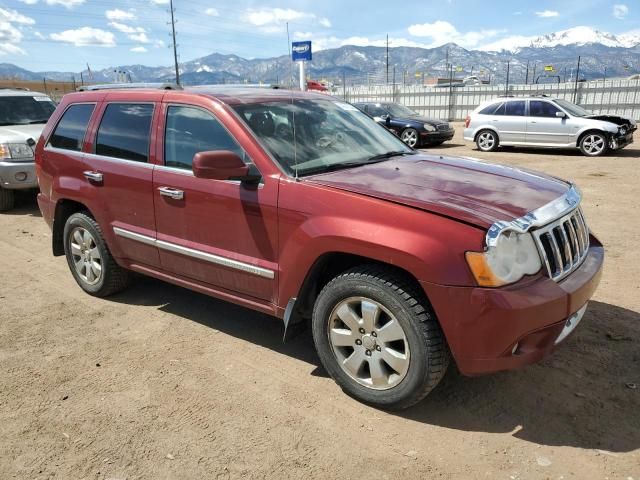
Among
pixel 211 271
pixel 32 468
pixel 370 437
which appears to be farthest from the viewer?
pixel 211 271

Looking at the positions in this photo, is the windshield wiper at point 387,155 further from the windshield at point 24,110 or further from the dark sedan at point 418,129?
the dark sedan at point 418,129

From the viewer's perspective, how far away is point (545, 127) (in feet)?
47.2

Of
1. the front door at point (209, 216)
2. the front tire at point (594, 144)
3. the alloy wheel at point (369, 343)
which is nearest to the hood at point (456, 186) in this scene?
the front door at point (209, 216)

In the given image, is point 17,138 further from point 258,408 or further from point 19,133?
point 258,408

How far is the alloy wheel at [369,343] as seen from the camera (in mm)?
2902

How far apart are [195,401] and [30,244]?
474cm

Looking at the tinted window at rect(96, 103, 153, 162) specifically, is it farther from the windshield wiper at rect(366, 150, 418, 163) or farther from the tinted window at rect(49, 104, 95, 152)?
the windshield wiper at rect(366, 150, 418, 163)

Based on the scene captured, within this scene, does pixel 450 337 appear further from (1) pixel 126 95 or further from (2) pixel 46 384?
(1) pixel 126 95

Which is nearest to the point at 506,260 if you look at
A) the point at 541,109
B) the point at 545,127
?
the point at 545,127

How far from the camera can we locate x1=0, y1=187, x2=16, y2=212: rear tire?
8.64 meters

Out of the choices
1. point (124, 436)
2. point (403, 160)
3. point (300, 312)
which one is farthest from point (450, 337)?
point (124, 436)

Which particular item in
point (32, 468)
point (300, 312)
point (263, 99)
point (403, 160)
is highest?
point (263, 99)

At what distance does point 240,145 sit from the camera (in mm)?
3432

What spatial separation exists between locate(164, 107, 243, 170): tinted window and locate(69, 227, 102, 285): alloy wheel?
52.9 inches
